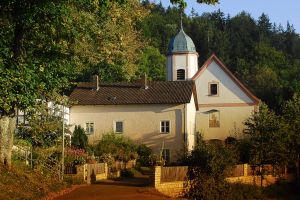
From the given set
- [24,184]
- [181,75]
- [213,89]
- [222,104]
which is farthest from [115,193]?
[181,75]

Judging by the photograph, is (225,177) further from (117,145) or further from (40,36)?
(117,145)

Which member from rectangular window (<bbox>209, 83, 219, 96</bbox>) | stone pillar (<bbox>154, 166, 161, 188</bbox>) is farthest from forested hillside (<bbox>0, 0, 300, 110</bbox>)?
rectangular window (<bbox>209, 83, 219, 96</bbox>)

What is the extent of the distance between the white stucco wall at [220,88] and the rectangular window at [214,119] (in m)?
1.13

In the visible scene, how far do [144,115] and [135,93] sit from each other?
90.1 inches

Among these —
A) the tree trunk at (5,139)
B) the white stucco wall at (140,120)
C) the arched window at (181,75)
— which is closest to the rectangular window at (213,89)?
the arched window at (181,75)

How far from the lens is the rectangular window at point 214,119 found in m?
53.2

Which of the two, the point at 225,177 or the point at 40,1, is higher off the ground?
the point at 40,1

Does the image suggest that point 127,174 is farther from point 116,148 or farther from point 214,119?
point 214,119

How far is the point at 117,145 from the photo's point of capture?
42.0 meters

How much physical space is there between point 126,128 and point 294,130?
16100 mm

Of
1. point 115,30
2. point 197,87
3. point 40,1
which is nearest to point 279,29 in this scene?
point 197,87

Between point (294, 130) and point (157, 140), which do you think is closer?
point (294, 130)

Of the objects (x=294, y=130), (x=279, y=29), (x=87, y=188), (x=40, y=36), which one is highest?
(x=279, y=29)

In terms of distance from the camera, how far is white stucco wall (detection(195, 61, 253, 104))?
52.5 meters
